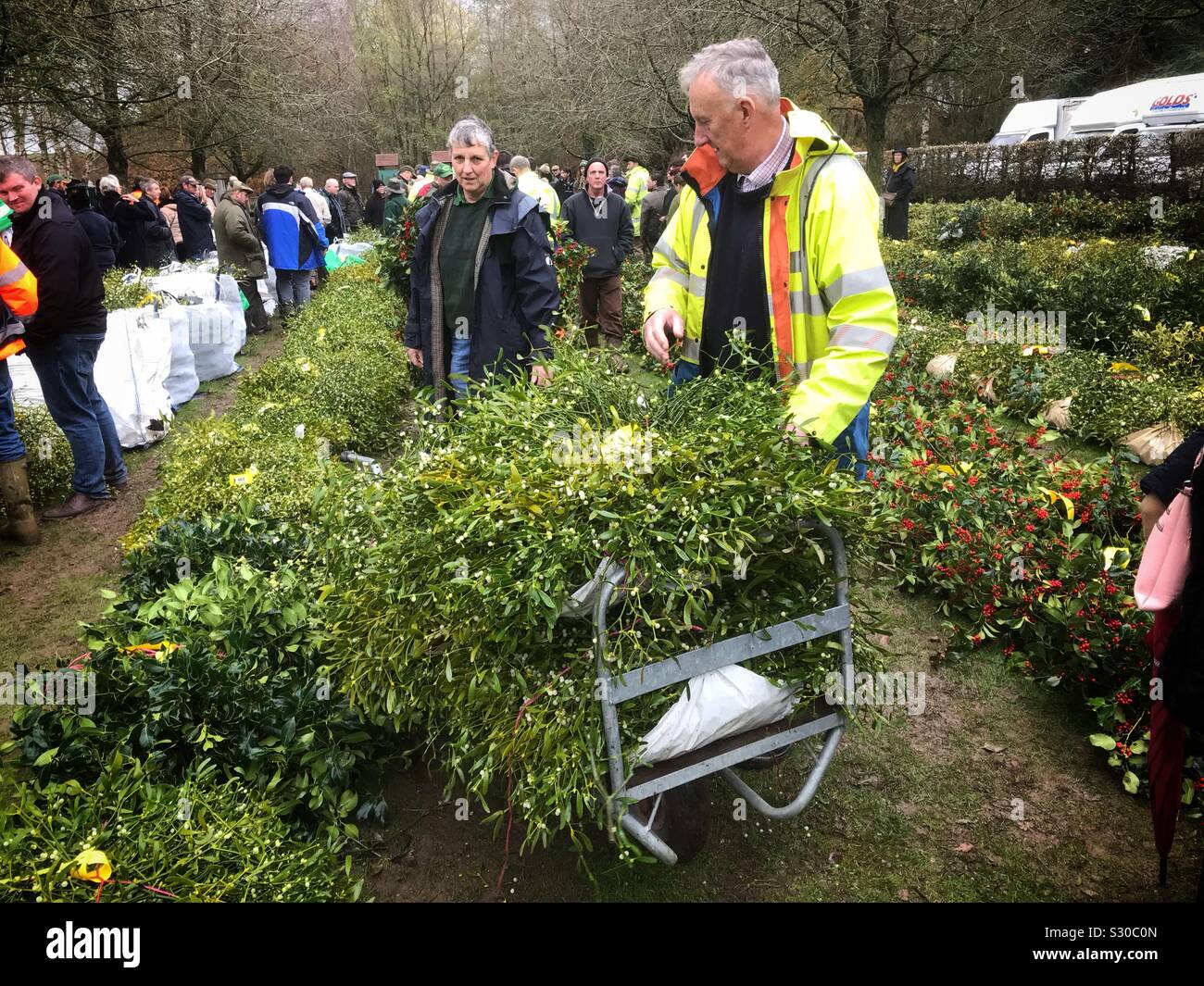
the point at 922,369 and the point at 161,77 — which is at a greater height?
the point at 161,77

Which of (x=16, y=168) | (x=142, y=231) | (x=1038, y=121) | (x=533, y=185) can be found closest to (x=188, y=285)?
(x=142, y=231)

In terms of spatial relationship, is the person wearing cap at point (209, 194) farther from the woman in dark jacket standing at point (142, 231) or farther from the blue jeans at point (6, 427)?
the blue jeans at point (6, 427)

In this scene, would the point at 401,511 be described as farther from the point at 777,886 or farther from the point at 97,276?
the point at 97,276

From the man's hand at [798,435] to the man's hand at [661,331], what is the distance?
0.65 m

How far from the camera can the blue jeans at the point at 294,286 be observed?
39.6 feet

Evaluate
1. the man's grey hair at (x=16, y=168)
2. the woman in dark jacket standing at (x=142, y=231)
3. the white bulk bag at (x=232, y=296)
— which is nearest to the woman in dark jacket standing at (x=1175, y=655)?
the man's grey hair at (x=16, y=168)

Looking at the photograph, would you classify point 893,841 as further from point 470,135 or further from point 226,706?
point 470,135

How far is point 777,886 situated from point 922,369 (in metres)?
5.83

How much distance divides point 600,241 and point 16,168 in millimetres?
5287

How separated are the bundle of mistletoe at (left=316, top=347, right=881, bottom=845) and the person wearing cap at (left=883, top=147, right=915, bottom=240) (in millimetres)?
13713

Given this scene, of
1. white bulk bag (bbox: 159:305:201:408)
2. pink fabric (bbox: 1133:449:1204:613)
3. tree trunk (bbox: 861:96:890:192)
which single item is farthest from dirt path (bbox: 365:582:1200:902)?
tree trunk (bbox: 861:96:890:192)

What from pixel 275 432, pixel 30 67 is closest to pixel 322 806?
pixel 275 432

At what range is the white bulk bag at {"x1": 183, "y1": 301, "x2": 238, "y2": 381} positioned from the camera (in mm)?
8844

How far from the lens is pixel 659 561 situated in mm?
2090
